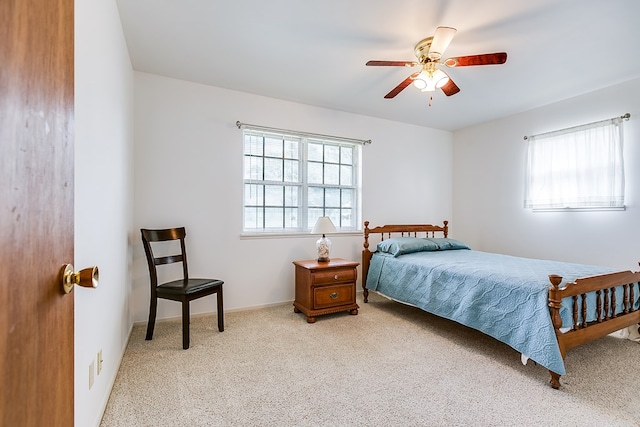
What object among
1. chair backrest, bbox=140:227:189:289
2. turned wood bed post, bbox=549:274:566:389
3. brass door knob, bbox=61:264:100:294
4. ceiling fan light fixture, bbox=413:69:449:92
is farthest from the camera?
chair backrest, bbox=140:227:189:289

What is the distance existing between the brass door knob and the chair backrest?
2.08 meters

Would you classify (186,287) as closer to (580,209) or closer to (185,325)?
(185,325)

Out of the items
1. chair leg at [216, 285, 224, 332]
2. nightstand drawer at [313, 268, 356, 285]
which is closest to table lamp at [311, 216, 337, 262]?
nightstand drawer at [313, 268, 356, 285]

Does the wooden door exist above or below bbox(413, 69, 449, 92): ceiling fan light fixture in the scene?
below

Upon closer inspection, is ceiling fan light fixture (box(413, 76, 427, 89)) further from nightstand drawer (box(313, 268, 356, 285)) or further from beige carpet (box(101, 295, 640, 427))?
beige carpet (box(101, 295, 640, 427))

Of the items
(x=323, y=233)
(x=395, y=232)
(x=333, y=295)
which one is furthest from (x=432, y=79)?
(x=395, y=232)

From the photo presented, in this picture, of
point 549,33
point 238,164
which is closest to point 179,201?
point 238,164

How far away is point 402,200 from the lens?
15.2 ft

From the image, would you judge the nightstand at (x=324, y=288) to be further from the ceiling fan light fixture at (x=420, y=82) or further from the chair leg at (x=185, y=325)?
the ceiling fan light fixture at (x=420, y=82)

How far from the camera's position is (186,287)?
8.57 ft

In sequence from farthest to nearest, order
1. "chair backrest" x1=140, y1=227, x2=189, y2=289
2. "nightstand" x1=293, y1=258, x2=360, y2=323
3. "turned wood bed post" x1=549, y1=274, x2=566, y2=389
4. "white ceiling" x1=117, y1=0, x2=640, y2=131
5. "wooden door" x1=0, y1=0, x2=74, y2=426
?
1. "nightstand" x1=293, y1=258, x2=360, y2=323
2. "chair backrest" x1=140, y1=227, x2=189, y2=289
3. "white ceiling" x1=117, y1=0, x2=640, y2=131
4. "turned wood bed post" x1=549, y1=274, x2=566, y2=389
5. "wooden door" x1=0, y1=0, x2=74, y2=426

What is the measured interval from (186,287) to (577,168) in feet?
14.2

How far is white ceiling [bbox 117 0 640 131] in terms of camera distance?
6.92 ft

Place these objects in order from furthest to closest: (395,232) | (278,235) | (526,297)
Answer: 1. (395,232)
2. (278,235)
3. (526,297)
